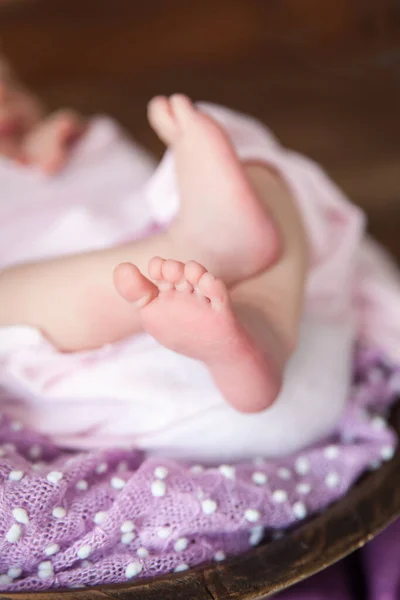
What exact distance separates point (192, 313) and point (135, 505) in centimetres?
20

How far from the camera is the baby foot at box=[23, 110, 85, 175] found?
106 centimetres

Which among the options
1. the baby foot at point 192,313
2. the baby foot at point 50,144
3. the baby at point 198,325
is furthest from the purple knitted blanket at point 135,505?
the baby foot at point 50,144

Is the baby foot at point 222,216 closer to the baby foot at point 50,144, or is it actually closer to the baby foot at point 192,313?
the baby foot at point 192,313

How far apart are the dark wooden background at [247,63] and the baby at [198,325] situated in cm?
89

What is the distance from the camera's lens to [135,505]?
628 millimetres

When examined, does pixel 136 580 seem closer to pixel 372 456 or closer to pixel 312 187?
pixel 372 456

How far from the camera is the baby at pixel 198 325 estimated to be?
591 mm

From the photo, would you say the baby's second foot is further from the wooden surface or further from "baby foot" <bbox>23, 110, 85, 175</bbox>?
the wooden surface

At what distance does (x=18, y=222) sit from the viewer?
972 mm

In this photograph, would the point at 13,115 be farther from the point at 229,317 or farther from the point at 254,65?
the point at 254,65

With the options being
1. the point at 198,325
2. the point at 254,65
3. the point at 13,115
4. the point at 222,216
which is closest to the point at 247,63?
the point at 254,65

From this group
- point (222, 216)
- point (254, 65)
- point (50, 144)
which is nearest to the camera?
point (222, 216)

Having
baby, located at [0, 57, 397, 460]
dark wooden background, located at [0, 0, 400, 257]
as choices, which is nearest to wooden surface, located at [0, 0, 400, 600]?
dark wooden background, located at [0, 0, 400, 257]

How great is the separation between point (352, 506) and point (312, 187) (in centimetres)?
41
